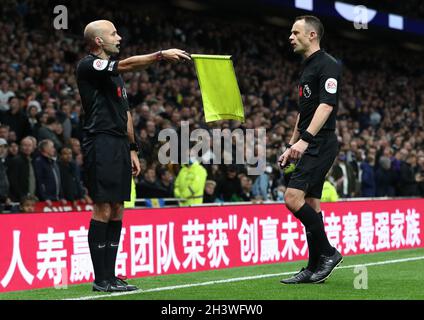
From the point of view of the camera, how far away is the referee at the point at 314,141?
7309 mm

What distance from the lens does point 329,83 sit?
7.31m

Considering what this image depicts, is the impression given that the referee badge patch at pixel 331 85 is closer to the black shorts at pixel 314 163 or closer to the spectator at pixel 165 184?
the black shorts at pixel 314 163

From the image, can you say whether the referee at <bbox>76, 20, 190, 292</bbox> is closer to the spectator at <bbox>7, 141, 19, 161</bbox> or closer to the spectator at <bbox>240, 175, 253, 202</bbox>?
the spectator at <bbox>7, 141, 19, 161</bbox>

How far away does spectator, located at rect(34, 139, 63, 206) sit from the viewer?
11969 mm

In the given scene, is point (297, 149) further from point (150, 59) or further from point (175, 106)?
point (175, 106)

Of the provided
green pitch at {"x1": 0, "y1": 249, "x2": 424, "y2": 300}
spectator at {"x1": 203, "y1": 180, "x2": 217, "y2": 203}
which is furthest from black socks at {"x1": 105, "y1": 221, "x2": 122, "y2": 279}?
spectator at {"x1": 203, "y1": 180, "x2": 217, "y2": 203}

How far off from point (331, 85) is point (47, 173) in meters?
5.82

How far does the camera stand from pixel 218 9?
2620 centimetres

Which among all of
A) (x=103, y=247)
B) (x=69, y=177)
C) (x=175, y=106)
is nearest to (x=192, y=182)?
(x=69, y=177)

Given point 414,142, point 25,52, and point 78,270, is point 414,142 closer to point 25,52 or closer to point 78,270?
point 25,52

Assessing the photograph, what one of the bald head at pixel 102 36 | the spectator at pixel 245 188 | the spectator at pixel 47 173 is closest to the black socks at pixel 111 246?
the bald head at pixel 102 36

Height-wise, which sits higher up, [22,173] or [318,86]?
[318,86]

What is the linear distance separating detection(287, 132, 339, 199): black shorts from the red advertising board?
2440mm

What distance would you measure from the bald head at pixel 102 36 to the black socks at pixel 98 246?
1.37 meters
